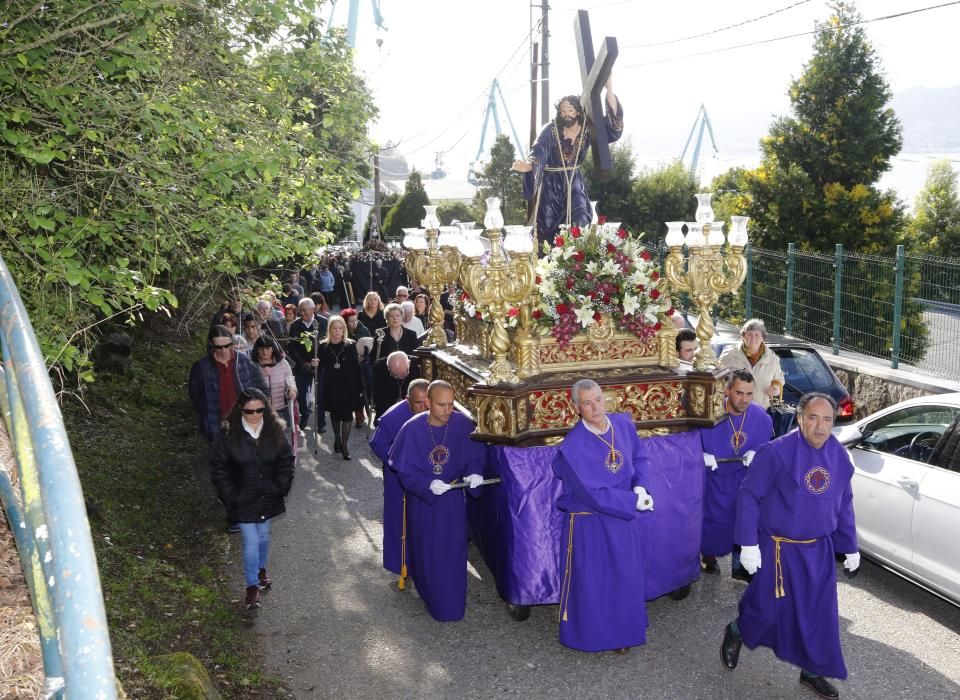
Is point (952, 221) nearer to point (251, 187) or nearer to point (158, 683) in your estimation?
point (251, 187)

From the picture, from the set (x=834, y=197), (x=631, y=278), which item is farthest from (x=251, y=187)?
(x=834, y=197)

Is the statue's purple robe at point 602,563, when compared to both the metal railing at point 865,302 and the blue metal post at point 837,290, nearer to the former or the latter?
the metal railing at point 865,302

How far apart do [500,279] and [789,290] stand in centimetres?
836

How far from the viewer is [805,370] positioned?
10.2 m

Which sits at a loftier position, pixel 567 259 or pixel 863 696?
pixel 567 259

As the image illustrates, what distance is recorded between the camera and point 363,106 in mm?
7980

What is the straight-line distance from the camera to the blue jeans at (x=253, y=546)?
6.78 metres

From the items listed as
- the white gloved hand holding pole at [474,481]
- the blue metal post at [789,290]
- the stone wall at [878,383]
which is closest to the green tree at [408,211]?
the blue metal post at [789,290]

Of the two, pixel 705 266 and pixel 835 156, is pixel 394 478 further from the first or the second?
pixel 835 156

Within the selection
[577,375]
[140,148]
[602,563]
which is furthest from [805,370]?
[140,148]

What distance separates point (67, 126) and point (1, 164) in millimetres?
462

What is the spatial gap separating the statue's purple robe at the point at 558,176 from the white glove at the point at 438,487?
2.86 m

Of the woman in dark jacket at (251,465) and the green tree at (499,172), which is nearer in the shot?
the woman in dark jacket at (251,465)

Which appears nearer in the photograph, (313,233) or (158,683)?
(158,683)
